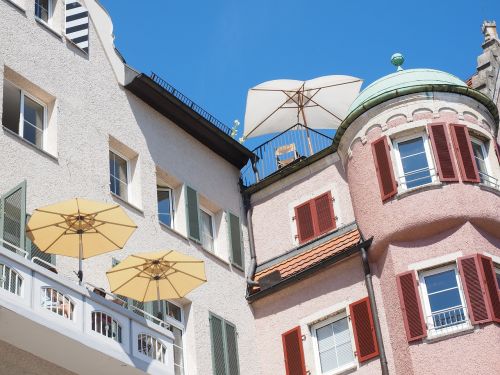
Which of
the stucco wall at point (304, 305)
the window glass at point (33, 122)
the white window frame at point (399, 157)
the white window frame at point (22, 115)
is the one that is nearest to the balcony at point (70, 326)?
the white window frame at point (22, 115)

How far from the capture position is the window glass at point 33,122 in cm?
2416

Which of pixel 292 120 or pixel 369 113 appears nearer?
pixel 369 113

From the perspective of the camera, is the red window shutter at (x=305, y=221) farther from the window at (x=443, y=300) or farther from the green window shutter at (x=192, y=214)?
the window at (x=443, y=300)

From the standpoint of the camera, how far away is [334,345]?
26.3 m

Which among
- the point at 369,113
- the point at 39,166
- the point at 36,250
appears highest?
the point at 369,113

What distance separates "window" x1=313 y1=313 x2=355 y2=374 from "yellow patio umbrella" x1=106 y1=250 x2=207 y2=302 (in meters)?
5.27

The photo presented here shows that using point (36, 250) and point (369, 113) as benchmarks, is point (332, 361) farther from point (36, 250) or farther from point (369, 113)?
point (36, 250)

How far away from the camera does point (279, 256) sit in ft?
94.9

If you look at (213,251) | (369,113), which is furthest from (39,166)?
(369,113)

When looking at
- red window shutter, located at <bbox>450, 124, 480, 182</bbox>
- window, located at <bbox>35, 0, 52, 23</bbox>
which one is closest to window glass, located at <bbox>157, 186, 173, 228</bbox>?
window, located at <bbox>35, 0, 52, 23</bbox>

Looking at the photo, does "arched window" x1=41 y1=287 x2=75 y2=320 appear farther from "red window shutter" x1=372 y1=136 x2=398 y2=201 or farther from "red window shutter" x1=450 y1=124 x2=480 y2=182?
"red window shutter" x1=450 y1=124 x2=480 y2=182

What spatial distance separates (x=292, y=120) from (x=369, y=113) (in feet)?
21.7

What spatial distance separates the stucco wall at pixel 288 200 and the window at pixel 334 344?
2.91 m

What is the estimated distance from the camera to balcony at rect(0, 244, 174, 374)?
60.9 ft
